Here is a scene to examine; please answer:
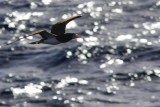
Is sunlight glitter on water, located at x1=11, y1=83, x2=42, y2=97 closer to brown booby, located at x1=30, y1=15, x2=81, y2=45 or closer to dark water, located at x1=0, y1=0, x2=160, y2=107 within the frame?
dark water, located at x1=0, y1=0, x2=160, y2=107

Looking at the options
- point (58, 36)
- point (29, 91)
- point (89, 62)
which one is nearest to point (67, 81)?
point (29, 91)

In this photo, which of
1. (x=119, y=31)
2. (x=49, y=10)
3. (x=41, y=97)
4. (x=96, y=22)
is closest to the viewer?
(x=41, y=97)

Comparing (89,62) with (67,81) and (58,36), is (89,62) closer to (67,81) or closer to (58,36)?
(67,81)

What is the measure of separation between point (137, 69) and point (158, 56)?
280 centimetres

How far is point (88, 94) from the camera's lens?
122ft

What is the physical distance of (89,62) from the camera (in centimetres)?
4106

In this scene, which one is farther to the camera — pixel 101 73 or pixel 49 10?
pixel 49 10

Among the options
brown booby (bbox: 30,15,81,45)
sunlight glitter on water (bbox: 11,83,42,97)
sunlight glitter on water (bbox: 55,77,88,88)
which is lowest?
brown booby (bbox: 30,15,81,45)

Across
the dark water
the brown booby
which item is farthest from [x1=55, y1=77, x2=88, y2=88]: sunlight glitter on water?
the brown booby

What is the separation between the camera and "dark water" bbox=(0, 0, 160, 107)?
36719 mm

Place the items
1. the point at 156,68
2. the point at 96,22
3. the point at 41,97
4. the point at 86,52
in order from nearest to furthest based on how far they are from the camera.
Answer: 1. the point at 41,97
2. the point at 156,68
3. the point at 86,52
4. the point at 96,22

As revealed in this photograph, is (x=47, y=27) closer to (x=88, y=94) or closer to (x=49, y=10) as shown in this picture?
(x=49, y=10)

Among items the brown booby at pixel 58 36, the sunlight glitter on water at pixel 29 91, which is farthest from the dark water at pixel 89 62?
the brown booby at pixel 58 36

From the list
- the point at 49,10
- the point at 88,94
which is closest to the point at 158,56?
the point at 88,94
